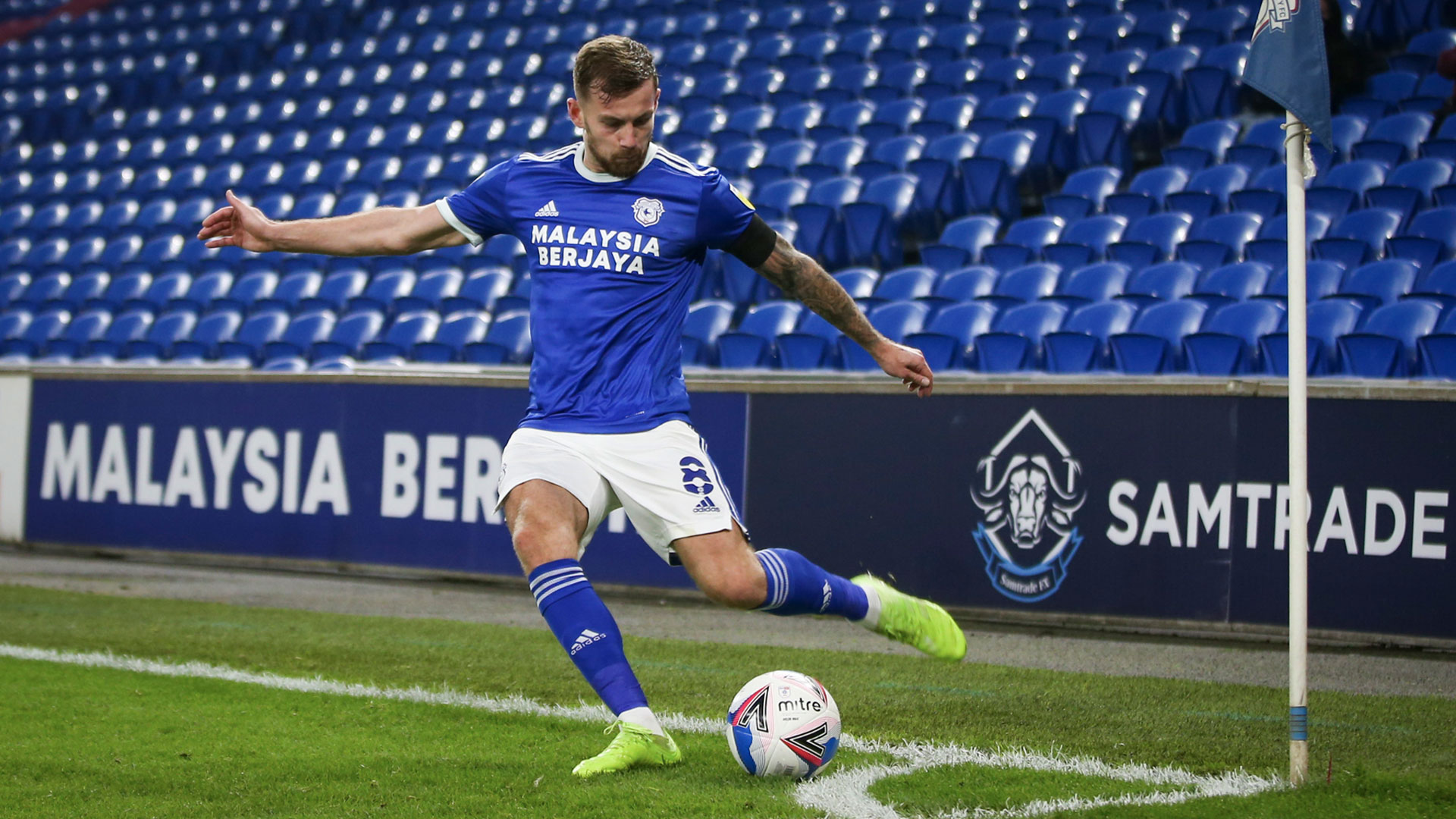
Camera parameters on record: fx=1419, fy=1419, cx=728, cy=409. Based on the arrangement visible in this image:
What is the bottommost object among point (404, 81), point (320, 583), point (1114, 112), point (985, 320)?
point (320, 583)

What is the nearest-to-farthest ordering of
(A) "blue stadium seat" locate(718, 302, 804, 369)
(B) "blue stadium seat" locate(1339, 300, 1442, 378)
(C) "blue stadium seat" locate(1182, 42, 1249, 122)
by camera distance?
(B) "blue stadium seat" locate(1339, 300, 1442, 378)
(A) "blue stadium seat" locate(718, 302, 804, 369)
(C) "blue stadium seat" locate(1182, 42, 1249, 122)

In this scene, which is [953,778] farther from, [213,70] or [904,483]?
[213,70]

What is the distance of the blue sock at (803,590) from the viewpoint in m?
4.10

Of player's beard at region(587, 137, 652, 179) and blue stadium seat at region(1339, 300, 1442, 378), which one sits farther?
blue stadium seat at region(1339, 300, 1442, 378)

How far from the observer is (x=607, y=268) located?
4.10 metres

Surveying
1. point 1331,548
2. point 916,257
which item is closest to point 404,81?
point 916,257

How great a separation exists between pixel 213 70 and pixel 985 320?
15652mm

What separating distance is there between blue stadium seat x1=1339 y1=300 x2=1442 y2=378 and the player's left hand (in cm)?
511

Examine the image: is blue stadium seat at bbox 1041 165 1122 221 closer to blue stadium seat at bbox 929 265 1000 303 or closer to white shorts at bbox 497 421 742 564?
blue stadium seat at bbox 929 265 1000 303

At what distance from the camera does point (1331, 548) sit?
704 centimetres

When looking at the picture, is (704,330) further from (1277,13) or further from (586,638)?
(1277,13)

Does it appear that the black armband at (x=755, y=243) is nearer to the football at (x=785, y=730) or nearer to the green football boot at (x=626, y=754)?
the football at (x=785, y=730)

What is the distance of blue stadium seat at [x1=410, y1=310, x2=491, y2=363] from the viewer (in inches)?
464

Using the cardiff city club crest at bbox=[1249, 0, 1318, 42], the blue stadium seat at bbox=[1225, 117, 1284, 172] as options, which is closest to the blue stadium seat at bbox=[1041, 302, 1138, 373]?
the blue stadium seat at bbox=[1225, 117, 1284, 172]
